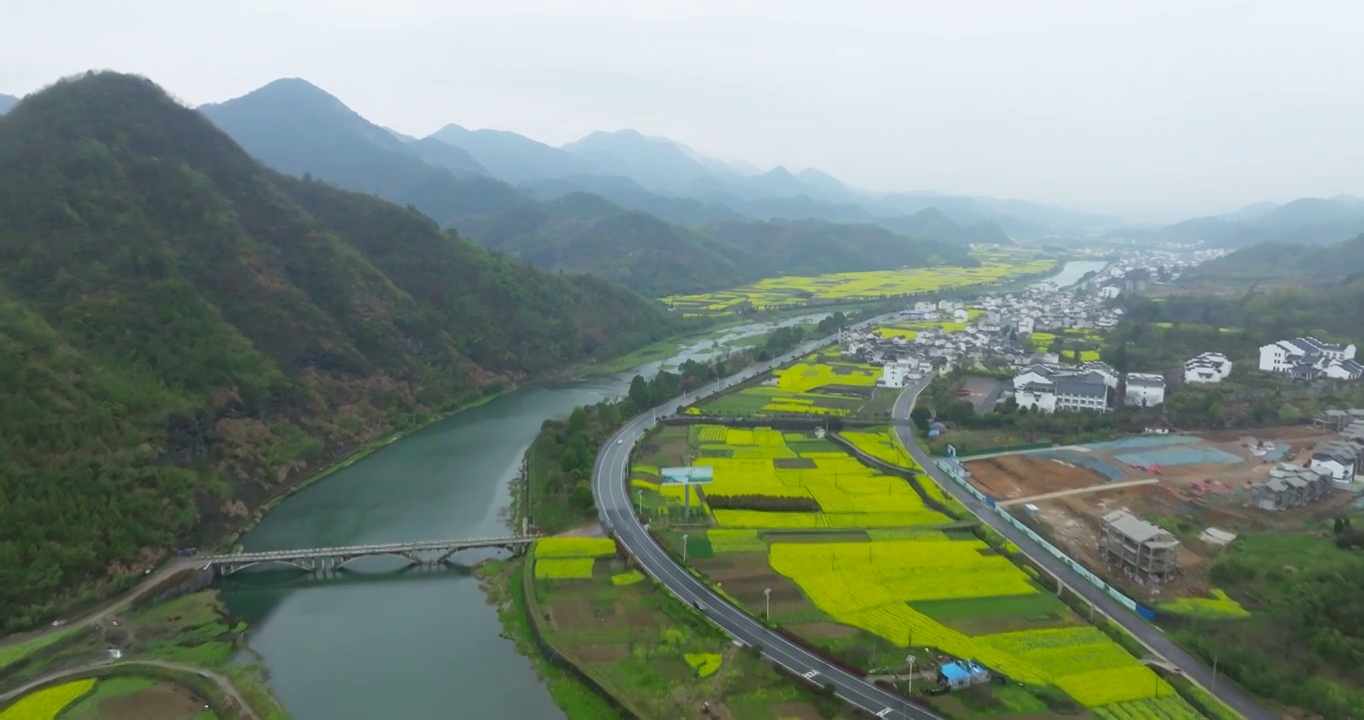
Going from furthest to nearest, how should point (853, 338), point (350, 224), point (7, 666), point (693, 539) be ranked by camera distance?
point (853, 338)
point (350, 224)
point (693, 539)
point (7, 666)

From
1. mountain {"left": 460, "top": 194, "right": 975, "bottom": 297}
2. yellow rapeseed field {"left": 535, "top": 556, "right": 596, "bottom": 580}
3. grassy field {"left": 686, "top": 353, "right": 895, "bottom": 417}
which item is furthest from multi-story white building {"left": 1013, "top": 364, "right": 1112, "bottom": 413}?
mountain {"left": 460, "top": 194, "right": 975, "bottom": 297}

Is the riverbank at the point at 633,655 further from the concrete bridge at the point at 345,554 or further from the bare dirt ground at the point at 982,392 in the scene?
the bare dirt ground at the point at 982,392

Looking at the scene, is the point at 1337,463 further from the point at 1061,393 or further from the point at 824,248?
the point at 824,248

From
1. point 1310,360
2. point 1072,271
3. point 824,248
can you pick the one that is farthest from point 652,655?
point 1072,271

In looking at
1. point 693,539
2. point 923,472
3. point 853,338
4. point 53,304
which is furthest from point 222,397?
point 853,338

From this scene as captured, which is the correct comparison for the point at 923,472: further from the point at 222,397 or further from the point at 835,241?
the point at 835,241

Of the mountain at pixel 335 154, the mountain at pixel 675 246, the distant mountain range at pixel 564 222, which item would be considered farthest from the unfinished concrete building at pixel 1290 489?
the mountain at pixel 335 154
